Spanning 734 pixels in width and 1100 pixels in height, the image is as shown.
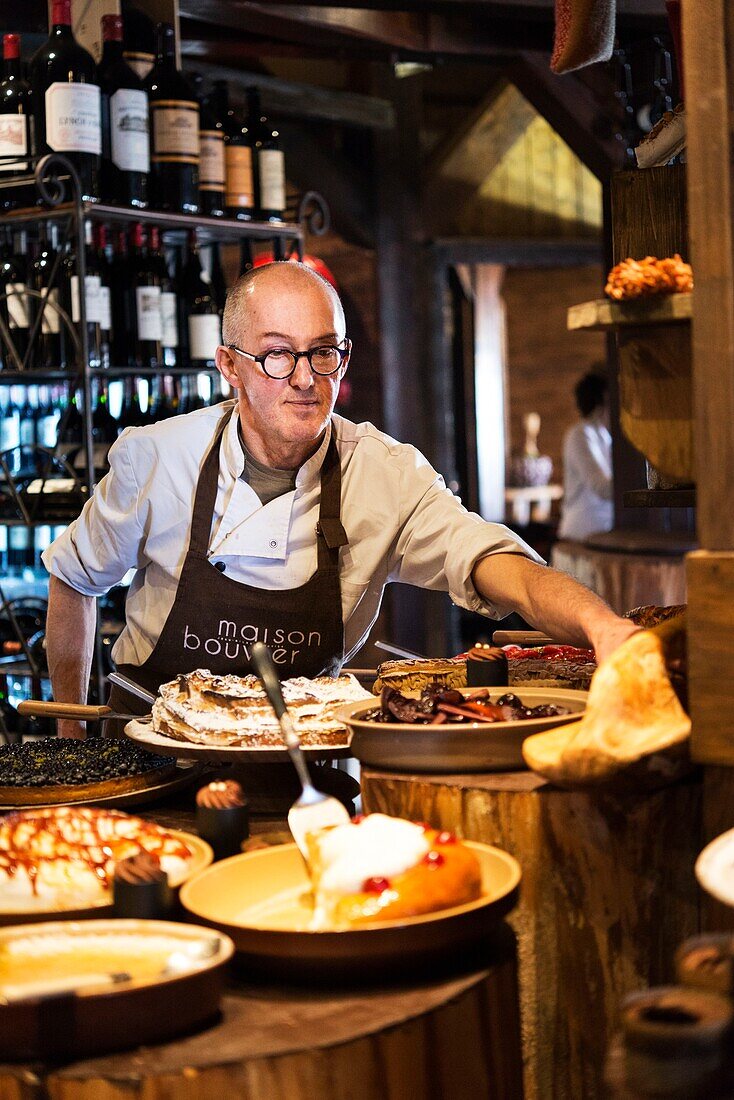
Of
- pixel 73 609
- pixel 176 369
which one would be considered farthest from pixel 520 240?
pixel 73 609

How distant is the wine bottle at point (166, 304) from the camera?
12.9 ft

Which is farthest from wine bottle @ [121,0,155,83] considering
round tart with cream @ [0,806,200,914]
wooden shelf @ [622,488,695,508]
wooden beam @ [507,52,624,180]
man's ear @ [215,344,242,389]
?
round tart with cream @ [0,806,200,914]

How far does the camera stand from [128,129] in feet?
12.1

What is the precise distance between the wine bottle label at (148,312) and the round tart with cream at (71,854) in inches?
96.1

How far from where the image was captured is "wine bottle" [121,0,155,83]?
12.8ft

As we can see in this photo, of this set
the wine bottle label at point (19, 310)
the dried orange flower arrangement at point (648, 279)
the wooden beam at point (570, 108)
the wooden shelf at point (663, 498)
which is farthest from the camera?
the wooden beam at point (570, 108)

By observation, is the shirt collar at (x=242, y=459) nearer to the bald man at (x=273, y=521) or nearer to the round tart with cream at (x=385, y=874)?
the bald man at (x=273, y=521)

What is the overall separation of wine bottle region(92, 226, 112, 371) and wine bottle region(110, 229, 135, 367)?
0.02m

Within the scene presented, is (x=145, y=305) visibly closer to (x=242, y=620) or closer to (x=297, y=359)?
(x=297, y=359)

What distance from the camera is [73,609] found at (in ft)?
9.75

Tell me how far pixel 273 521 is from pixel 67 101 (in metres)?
1.55

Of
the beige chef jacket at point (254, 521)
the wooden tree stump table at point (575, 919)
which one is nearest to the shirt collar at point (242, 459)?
the beige chef jacket at point (254, 521)

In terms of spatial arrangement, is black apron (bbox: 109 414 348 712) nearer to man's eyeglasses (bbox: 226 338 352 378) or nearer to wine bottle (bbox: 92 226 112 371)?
man's eyeglasses (bbox: 226 338 352 378)

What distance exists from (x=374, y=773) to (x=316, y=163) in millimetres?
5290
